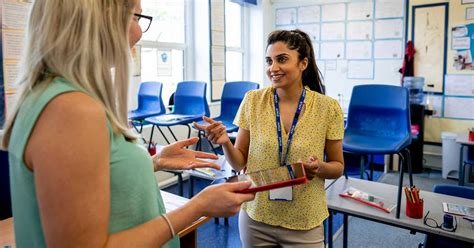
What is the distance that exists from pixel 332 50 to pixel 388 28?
865mm

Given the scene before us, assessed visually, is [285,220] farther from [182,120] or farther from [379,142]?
[182,120]

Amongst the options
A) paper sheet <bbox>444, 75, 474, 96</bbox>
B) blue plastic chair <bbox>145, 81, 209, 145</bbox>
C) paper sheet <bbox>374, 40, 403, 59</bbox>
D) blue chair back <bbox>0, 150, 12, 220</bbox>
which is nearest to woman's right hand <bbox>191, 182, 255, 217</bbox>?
blue chair back <bbox>0, 150, 12, 220</bbox>

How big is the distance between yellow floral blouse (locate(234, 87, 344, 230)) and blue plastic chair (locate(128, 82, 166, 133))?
273cm

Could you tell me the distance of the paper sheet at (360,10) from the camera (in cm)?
540

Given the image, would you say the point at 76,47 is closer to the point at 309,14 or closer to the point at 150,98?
the point at 150,98

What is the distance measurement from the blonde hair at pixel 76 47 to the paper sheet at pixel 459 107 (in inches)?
204

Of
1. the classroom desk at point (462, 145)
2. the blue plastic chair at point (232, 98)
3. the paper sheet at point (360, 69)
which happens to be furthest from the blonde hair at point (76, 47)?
the paper sheet at point (360, 69)

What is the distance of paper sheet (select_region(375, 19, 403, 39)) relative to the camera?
5195 mm

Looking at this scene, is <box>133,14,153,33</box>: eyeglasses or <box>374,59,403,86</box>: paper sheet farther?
<box>374,59,403,86</box>: paper sheet

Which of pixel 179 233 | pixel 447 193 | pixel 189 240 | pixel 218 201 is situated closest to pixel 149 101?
pixel 189 240

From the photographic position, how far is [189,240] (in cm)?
184

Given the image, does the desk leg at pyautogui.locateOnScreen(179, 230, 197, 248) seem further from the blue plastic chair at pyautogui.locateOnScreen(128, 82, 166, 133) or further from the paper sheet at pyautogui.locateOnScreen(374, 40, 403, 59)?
the paper sheet at pyautogui.locateOnScreen(374, 40, 403, 59)

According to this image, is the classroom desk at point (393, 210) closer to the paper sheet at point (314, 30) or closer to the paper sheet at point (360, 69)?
the paper sheet at point (360, 69)

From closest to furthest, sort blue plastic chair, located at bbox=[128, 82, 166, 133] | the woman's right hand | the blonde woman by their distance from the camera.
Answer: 1. the blonde woman
2. the woman's right hand
3. blue plastic chair, located at bbox=[128, 82, 166, 133]
